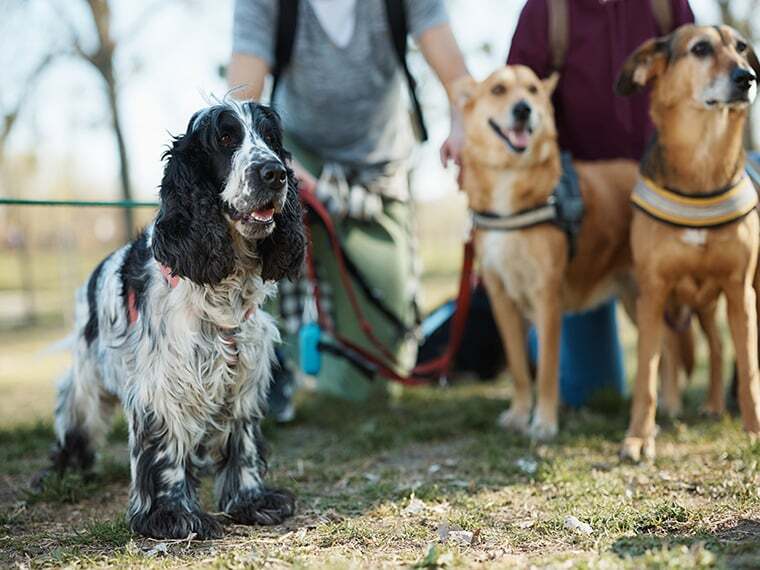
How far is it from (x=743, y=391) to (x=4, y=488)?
11.3 feet

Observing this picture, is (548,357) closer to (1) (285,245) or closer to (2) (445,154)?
(2) (445,154)

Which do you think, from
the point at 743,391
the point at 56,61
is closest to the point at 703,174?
the point at 743,391

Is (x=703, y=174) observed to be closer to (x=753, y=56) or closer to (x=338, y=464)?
(x=753, y=56)

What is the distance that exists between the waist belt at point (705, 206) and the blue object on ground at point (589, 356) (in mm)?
1554

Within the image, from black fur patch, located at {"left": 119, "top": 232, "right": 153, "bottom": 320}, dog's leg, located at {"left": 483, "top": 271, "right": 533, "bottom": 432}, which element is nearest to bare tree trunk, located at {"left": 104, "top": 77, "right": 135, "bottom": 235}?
dog's leg, located at {"left": 483, "top": 271, "right": 533, "bottom": 432}

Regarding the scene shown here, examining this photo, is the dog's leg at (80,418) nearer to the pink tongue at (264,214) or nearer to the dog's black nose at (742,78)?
the pink tongue at (264,214)

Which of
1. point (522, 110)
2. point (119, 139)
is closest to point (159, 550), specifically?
point (522, 110)

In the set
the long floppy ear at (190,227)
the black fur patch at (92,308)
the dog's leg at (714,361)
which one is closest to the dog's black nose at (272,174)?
the long floppy ear at (190,227)

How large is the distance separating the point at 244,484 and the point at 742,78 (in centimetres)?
273

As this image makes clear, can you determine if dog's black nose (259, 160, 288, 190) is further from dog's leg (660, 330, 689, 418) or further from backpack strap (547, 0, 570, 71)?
dog's leg (660, 330, 689, 418)

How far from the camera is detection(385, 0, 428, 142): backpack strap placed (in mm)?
4895

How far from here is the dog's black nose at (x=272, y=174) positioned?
9.11ft

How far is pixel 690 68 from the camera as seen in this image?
3840mm

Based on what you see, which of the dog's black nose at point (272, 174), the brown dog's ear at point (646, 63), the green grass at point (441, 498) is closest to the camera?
the green grass at point (441, 498)
